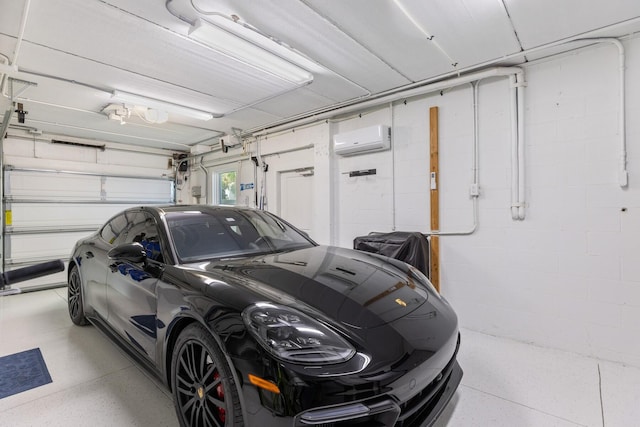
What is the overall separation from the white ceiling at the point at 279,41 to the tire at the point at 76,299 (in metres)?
1.96

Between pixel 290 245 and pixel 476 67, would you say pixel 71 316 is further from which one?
pixel 476 67

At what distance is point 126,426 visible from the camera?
1653 millimetres

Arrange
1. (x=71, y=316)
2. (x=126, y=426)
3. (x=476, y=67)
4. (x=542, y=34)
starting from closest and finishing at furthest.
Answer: (x=126, y=426) → (x=542, y=34) → (x=476, y=67) → (x=71, y=316)

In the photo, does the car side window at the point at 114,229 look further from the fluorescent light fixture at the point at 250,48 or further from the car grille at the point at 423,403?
the car grille at the point at 423,403

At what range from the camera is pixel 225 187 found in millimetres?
6344

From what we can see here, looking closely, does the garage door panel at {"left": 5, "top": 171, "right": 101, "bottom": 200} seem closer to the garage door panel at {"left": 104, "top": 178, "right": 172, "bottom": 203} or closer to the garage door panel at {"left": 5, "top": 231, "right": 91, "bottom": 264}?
the garage door panel at {"left": 104, "top": 178, "right": 172, "bottom": 203}

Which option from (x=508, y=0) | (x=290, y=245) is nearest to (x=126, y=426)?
(x=290, y=245)

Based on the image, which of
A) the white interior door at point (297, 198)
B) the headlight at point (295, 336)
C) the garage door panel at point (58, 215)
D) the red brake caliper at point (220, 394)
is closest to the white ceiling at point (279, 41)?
the white interior door at point (297, 198)

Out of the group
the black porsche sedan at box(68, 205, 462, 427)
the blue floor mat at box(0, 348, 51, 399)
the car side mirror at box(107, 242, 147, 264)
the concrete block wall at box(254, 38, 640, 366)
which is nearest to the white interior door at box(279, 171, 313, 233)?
the concrete block wall at box(254, 38, 640, 366)

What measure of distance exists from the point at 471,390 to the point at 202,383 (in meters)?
1.70

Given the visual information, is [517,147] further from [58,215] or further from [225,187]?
[58,215]

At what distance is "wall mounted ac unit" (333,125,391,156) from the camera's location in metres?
3.54

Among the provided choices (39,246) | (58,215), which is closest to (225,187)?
(58,215)

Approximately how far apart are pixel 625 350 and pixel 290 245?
2746mm
